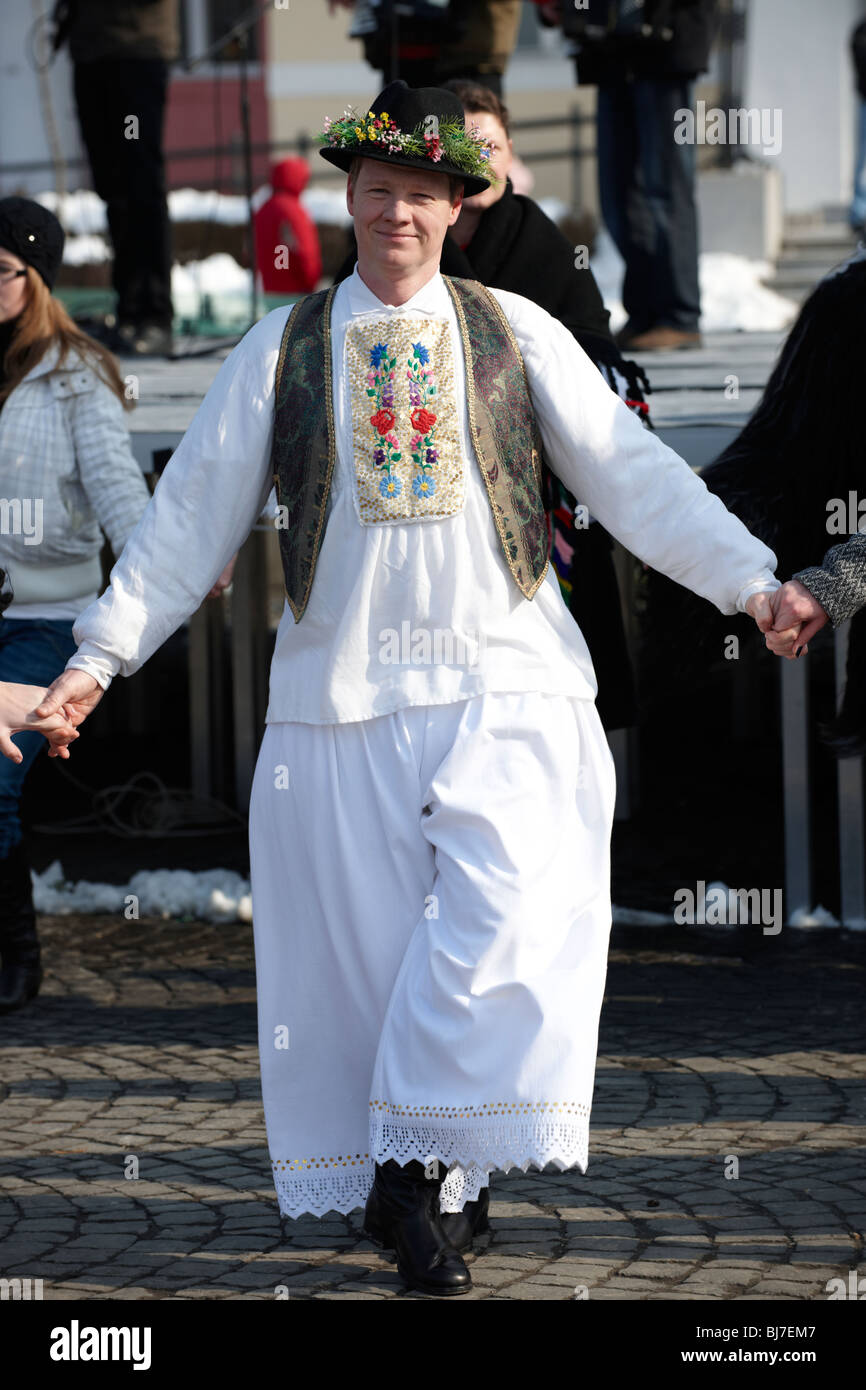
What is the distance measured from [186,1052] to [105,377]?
1.83 metres

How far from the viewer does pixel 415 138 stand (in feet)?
13.2

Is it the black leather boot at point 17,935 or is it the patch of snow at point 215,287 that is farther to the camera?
the patch of snow at point 215,287

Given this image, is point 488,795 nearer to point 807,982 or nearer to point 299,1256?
point 299,1256

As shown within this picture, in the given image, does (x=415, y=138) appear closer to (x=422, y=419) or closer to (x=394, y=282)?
(x=394, y=282)

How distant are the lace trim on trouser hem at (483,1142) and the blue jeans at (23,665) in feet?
7.32

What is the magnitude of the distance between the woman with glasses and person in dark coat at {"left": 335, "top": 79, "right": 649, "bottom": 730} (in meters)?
0.88

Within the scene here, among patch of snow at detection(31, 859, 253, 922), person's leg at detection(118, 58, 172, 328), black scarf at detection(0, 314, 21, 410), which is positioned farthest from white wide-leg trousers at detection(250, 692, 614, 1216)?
person's leg at detection(118, 58, 172, 328)

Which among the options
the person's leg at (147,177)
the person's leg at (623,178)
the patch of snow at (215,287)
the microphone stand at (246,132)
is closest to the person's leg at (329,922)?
the person's leg at (623,178)

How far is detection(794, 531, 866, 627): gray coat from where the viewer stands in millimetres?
4180

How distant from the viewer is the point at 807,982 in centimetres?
614

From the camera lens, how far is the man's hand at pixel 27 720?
398 centimetres

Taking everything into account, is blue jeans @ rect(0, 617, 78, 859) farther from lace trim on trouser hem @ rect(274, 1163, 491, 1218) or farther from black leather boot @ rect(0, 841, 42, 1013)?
lace trim on trouser hem @ rect(274, 1163, 491, 1218)

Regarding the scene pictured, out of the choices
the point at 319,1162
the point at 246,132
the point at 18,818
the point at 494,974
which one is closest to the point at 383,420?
the point at 494,974

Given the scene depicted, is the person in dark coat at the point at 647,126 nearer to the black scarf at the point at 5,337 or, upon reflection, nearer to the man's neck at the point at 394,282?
the black scarf at the point at 5,337
